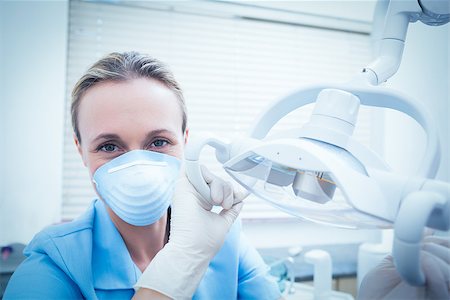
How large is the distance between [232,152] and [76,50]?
1294 mm

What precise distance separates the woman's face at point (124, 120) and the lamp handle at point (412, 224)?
56 cm

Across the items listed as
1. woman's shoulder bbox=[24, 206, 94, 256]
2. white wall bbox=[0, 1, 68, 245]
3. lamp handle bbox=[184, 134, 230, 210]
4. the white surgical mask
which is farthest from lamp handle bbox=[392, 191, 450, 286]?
white wall bbox=[0, 1, 68, 245]

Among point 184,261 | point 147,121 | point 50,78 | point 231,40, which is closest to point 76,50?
point 50,78

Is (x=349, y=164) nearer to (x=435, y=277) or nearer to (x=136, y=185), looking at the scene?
(x=435, y=277)

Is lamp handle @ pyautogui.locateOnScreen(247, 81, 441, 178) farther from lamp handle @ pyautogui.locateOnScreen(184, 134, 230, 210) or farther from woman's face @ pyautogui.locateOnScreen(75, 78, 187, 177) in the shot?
woman's face @ pyautogui.locateOnScreen(75, 78, 187, 177)

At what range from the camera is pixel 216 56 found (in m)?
1.74

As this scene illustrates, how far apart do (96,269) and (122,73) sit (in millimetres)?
501

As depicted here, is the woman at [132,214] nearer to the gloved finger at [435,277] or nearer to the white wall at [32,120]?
the gloved finger at [435,277]

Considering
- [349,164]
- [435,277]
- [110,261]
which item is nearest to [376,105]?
[349,164]

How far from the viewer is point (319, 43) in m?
1.88

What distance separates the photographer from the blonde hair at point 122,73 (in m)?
0.81

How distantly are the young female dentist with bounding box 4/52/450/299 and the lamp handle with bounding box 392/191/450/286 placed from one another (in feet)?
0.57

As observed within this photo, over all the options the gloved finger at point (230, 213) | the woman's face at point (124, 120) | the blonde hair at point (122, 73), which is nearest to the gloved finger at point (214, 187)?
the gloved finger at point (230, 213)

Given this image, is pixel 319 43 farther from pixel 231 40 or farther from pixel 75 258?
pixel 75 258
